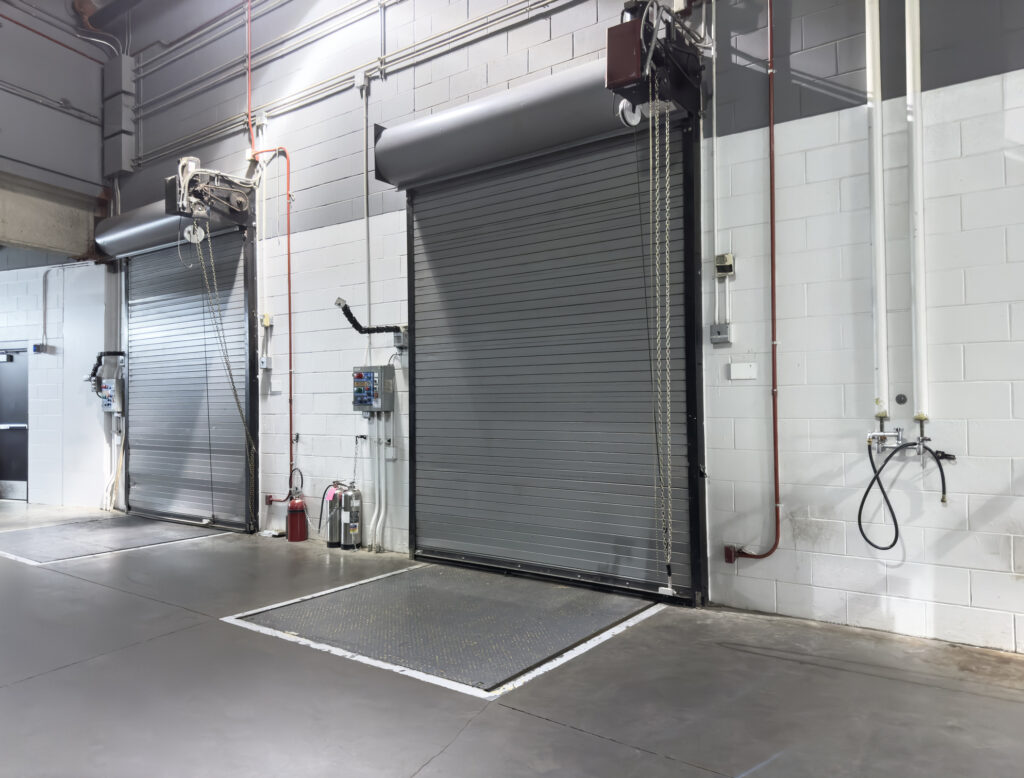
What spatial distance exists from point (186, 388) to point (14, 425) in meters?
3.58

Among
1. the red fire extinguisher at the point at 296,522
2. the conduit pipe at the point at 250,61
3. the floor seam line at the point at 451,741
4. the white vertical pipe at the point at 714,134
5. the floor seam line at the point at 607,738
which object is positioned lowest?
the floor seam line at the point at 451,741

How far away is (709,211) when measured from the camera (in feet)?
14.6

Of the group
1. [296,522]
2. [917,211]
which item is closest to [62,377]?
[296,522]

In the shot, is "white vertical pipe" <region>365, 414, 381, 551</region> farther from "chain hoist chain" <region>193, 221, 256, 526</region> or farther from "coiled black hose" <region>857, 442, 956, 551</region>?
"coiled black hose" <region>857, 442, 956, 551</region>

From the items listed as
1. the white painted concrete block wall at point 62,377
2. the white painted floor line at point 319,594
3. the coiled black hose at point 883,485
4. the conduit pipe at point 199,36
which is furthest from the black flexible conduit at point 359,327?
the white painted concrete block wall at point 62,377

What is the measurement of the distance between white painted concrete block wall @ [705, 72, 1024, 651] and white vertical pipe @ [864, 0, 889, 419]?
0.05 metres

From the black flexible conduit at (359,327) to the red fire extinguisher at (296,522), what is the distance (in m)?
1.82

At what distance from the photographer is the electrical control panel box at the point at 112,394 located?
8266 millimetres

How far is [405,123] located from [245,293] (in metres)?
2.74

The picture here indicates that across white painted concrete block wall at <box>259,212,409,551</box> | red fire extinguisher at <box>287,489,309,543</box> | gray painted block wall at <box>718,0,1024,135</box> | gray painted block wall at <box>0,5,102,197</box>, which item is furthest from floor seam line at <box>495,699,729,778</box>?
gray painted block wall at <box>0,5,102,197</box>

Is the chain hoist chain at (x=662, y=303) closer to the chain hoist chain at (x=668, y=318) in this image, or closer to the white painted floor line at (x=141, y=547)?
the chain hoist chain at (x=668, y=318)

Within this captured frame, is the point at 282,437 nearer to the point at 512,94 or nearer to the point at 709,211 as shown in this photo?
the point at 512,94

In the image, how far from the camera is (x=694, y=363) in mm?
4438

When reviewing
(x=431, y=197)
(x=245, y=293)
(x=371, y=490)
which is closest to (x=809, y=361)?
(x=431, y=197)
